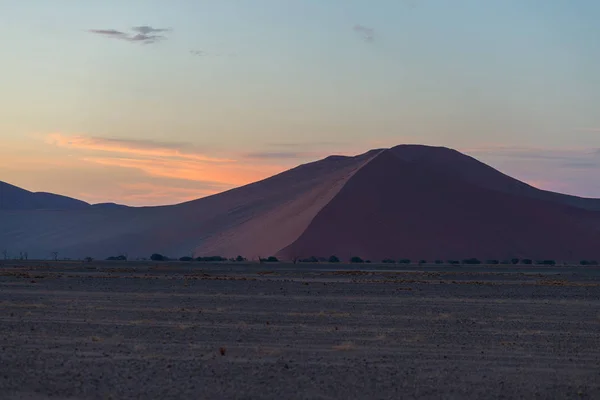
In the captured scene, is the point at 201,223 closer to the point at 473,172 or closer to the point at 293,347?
the point at 473,172

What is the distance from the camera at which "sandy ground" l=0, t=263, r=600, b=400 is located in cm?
1469

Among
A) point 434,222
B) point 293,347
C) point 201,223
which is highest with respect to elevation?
point 201,223

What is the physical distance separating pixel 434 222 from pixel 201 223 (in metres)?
36.8

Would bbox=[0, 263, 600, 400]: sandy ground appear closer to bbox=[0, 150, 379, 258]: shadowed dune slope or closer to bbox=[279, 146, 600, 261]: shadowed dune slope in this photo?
bbox=[279, 146, 600, 261]: shadowed dune slope

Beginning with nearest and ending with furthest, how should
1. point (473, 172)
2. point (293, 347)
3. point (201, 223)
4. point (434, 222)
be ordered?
point (293, 347), point (434, 222), point (201, 223), point (473, 172)

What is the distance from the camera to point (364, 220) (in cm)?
11550

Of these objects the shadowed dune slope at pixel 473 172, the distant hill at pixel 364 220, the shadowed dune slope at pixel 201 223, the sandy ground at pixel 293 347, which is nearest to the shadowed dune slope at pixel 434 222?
the distant hill at pixel 364 220

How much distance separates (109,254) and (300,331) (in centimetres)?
11612

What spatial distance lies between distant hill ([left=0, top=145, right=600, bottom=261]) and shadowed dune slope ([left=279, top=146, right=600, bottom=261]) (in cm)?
14

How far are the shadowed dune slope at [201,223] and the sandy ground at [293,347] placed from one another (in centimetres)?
7566

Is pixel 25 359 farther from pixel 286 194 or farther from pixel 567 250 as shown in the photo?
pixel 286 194

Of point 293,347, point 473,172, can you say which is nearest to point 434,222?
point 473,172

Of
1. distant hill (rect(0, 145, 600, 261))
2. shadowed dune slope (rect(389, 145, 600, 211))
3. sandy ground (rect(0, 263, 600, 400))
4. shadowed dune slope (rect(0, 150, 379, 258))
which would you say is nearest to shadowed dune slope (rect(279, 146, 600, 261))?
distant hill (rect(0, 145, 600, 261))

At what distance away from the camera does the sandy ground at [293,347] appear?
48.2ft
